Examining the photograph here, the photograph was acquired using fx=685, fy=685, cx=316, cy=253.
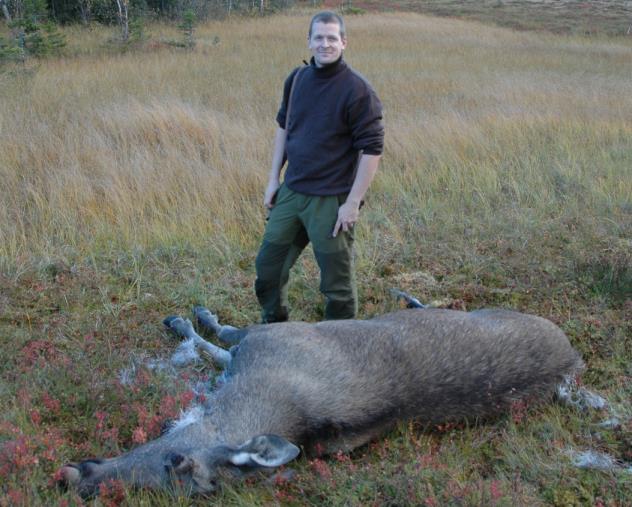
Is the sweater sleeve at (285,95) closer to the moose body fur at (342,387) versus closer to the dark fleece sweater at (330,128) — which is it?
the dark fleece sweater at (330,128)

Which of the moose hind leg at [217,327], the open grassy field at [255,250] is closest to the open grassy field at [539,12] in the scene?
the open grassy field at [255,250]

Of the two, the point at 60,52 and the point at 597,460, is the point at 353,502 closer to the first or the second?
the point at 597,460

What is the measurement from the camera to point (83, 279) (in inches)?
240

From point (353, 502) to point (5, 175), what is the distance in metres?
6.00

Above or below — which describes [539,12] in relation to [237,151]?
above

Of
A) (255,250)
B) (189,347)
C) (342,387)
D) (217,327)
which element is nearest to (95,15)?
(255,250)

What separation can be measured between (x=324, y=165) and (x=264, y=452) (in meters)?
2.17

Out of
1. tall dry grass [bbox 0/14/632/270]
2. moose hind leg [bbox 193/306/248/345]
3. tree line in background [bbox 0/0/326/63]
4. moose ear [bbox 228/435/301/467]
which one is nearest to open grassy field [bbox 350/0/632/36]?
tree line in background [bbox 0/0/326/63]

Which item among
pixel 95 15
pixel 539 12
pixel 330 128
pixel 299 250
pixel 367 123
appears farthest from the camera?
pixel 539 12

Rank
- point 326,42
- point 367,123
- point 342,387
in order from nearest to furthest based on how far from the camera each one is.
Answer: point 342,387 → point 326,42 → point 367,123

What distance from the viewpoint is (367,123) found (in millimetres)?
4695

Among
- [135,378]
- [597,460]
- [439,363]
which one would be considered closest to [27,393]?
[135,378]

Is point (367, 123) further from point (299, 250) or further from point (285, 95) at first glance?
point (299, 250)

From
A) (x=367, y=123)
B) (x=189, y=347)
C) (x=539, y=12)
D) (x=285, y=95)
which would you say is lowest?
(x=189, y=347)
